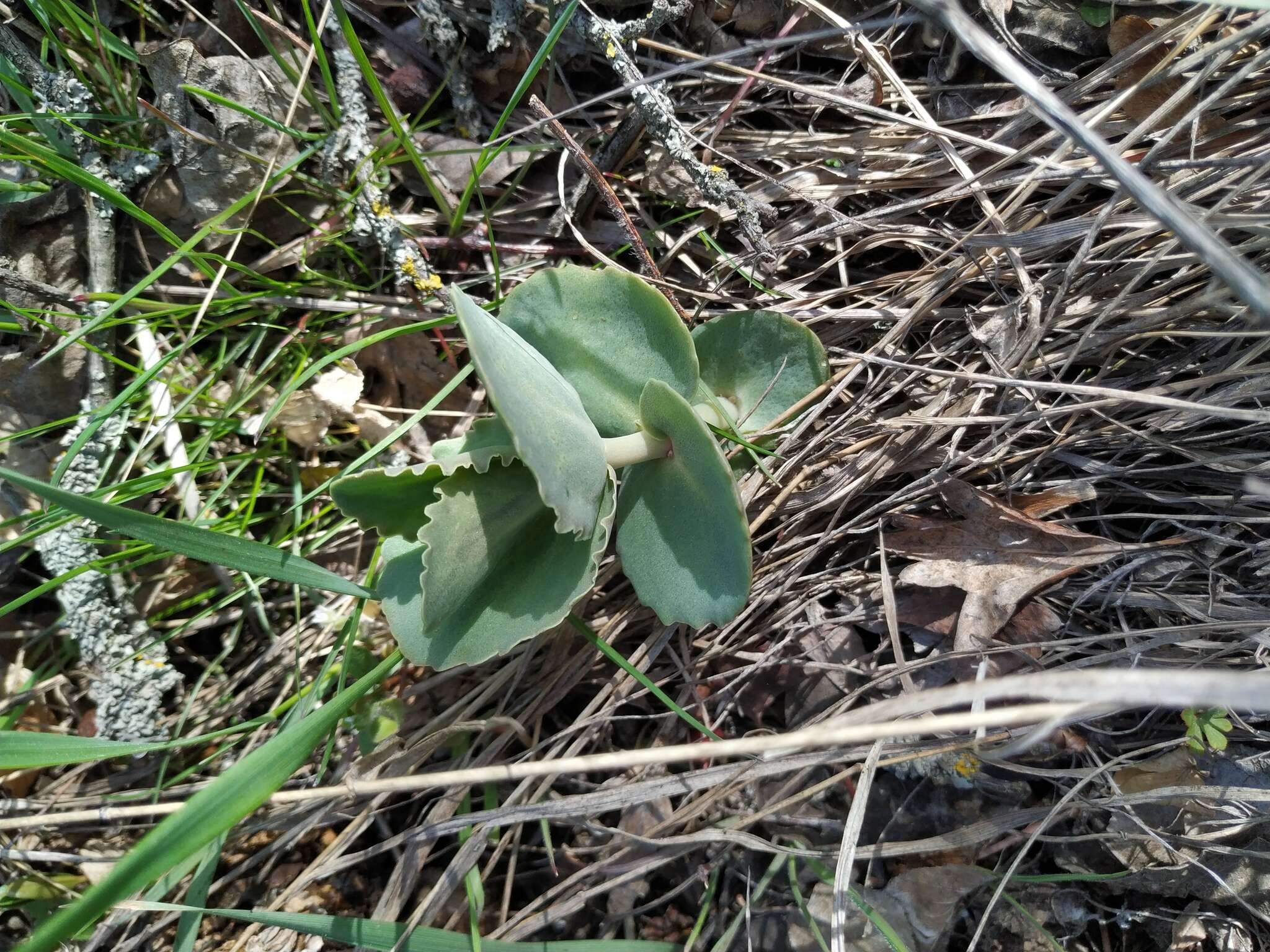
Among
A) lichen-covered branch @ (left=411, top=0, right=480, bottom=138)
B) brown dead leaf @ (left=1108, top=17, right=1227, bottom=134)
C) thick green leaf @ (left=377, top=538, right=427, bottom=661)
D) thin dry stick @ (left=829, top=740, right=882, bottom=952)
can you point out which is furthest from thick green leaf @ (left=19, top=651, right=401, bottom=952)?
brown dead leaf @ (left=1108, top=17, right=1227, bottom=134)

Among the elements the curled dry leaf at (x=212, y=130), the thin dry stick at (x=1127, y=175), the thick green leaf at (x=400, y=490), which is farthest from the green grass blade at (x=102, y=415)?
the thin dry stick at (x=1127, y=175)

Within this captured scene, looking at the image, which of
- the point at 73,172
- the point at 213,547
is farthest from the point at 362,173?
the point at 213,547

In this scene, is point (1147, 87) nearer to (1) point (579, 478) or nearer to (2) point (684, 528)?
(2) point (684, 528)

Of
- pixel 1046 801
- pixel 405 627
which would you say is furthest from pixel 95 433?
pixel 1046 801

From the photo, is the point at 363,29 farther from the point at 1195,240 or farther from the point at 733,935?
the point at 733,935

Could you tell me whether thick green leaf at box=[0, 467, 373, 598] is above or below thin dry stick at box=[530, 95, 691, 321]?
below

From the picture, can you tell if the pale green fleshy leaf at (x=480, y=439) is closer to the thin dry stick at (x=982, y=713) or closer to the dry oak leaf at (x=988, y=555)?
the thin dry stick at (x=982, y=713)

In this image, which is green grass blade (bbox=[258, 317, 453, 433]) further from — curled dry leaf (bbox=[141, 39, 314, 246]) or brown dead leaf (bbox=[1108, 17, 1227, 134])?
brown dead leaf (bbox=[1108, 17, 1227, 134])
